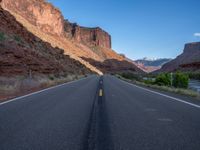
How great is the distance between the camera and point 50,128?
5.91 m

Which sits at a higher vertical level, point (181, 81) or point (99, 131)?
point (181, 81)

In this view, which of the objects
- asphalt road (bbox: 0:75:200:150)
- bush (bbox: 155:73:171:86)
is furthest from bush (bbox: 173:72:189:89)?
asphalt road (bbox: 0:75:200:150)

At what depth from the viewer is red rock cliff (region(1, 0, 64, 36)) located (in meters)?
94.2

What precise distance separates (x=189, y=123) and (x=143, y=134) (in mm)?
1746

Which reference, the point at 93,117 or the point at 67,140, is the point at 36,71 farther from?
the point at 67,140

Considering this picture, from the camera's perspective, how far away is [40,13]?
367 feet

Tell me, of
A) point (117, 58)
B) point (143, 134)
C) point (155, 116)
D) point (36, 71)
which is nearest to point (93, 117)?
point (155, 116)

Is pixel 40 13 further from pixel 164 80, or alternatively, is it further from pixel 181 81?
pixel 181 81

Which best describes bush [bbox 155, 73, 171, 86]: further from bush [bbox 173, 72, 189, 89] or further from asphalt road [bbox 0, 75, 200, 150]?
Result: asphalt road [bbox 0, 75, 200, 150]

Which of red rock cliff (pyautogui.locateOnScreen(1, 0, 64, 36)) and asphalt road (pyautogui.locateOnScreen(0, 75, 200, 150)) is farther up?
red rock cliff (pyautogui.locateOnScreen(1, 0, 64, 36))

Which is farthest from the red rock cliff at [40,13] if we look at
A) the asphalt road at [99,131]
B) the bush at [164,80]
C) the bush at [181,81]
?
the asphalt road at [99,131]

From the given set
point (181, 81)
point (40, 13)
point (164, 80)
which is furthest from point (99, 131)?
point (40, 13)

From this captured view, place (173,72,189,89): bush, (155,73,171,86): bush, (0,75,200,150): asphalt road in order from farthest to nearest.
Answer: (155,73,171,86): bush < (173,72,189,89): bush < (0,75,200,150): asphalt road

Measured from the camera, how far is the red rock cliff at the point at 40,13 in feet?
309
